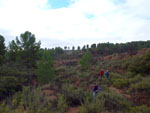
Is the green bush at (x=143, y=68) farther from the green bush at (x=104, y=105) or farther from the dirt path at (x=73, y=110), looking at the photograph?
the dirt path at (x=73, y=110)

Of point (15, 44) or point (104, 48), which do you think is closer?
point (15, 44)

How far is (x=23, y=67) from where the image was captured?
2130cm

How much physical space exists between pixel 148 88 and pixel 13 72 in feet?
54.3

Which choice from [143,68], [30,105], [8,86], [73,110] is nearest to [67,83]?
[8,86]

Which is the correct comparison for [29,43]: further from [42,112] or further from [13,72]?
[42,112]

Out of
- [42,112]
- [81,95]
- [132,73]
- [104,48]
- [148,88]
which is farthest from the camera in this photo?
[104,48]

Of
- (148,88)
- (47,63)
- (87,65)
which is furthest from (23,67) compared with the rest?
(148,88)

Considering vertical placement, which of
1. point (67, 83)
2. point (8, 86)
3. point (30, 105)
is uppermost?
point (30, 105)

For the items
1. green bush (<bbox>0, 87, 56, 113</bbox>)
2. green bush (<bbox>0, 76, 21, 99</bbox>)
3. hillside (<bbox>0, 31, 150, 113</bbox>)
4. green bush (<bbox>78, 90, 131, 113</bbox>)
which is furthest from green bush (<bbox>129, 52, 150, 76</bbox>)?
green bush (<bbox>0, 76, 21, 99</bbox>)

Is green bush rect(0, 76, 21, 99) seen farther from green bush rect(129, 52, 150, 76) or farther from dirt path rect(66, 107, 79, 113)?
green bush rect(129, 52, 150, 76)

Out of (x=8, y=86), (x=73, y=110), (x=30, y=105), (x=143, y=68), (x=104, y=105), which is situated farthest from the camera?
(x=143, y=68)

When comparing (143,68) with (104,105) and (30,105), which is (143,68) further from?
(30,105)

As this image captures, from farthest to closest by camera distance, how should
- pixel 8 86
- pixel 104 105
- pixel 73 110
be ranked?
1. pixel 8 86
2. pixel 104 105
3. pixel 73 110

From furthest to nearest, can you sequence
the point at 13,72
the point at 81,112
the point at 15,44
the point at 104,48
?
the point at 104,48
the point at 15,44
the point at 13,72
the point at 81,112
